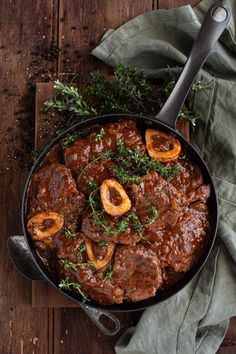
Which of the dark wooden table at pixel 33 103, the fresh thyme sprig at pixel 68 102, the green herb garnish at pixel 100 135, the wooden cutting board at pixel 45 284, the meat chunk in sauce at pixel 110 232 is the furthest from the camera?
Answer: the dark wooden table at pixel 33 103

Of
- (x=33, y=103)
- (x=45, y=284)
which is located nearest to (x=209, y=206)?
(x=45, y=284)

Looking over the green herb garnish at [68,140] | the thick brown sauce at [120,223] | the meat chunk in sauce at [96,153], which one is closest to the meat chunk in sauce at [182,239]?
the thick brown sauce at [120,223]

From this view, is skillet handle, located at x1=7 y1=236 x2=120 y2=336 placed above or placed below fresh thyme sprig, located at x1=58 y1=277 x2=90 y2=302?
below

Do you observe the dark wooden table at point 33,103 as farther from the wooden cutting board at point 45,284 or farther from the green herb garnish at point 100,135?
the green herb garnish at point 100,135

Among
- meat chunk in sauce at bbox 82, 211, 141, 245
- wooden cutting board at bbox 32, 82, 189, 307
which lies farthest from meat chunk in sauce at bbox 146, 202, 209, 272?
wooden cutting board at bbox 32, 82, 189, 307

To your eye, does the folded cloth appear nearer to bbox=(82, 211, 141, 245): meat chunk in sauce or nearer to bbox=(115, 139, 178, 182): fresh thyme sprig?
bbox=(115, 139, 178, 182): fresh thyme sprig

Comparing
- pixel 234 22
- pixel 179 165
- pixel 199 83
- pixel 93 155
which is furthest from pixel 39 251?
pixel 234 22
